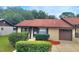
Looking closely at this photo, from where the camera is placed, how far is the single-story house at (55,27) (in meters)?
49.8

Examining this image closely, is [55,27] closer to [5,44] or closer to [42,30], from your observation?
[42,30]

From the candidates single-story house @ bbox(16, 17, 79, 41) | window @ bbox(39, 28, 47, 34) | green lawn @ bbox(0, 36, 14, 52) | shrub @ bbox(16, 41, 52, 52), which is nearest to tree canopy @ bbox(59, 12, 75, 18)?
single-story house @ bbox(16, 17, 79, 41)

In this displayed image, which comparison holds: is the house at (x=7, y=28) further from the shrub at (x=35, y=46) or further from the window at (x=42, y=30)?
the window at (x=42, y=30)

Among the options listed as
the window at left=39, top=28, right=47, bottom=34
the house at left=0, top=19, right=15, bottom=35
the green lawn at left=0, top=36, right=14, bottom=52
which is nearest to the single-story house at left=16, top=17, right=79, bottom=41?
the window at left=39, top=28, right=47, bottom=34

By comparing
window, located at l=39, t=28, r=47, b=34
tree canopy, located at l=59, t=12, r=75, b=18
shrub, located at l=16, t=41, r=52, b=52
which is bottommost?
shrub, located at l=16, t=41, r=52, b=52

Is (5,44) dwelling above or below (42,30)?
below

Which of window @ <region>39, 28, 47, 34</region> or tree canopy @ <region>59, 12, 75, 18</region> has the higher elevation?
tree canopy @ <region>59, 12, 75, 18</region>

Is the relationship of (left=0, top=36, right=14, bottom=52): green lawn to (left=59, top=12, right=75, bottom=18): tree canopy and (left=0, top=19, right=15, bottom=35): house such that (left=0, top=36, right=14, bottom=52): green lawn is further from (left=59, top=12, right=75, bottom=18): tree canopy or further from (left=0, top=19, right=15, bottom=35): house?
(left=59, top=12, right=75, bottom=18): tree canopy

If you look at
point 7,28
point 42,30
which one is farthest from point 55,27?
point 7,28

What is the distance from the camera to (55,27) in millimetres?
49844

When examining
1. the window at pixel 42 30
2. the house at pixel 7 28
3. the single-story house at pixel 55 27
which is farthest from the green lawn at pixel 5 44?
the window at pixel 42 30

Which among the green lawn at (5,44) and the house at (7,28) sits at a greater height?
the house at (7,28)

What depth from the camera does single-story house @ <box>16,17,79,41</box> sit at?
4984 cm
